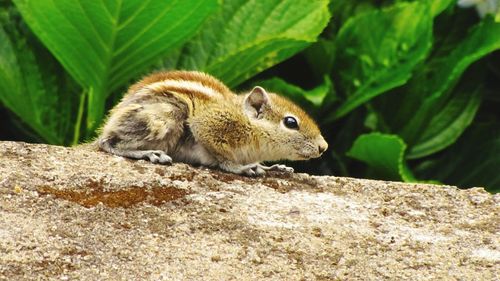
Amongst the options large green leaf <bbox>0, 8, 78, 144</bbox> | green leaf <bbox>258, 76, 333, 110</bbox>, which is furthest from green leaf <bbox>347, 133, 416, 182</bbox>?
large green leaf <bbox>0, 8, 78, 144</bbox>

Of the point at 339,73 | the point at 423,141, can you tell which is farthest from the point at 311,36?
the point at 423,141

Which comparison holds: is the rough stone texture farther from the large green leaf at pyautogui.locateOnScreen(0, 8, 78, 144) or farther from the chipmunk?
the large green leaf at pyautogui.locateOnScreen(0, 8, 78, 144)

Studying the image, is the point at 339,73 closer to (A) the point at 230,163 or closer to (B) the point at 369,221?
(A) the point at 230,163

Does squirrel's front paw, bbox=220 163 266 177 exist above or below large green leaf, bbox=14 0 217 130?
below

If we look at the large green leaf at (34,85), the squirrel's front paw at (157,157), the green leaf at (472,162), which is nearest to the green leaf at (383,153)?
the green leaf at (472,162)

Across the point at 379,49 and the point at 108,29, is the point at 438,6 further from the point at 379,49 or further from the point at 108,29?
the point at 108,29

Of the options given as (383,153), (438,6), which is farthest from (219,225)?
(438,6)

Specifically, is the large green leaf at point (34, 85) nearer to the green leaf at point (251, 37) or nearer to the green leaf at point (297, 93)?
the green leaf at point (251, 37)
